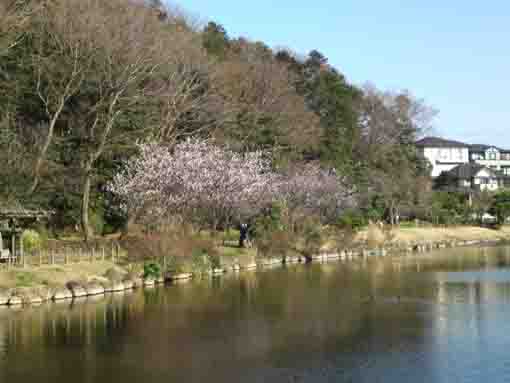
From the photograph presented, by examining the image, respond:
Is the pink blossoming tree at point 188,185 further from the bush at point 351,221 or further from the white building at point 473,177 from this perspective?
the white building at point 473,177

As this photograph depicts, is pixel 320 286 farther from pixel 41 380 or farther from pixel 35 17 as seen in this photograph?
pixel 35 17

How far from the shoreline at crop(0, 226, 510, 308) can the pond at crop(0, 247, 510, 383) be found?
39.8 inches

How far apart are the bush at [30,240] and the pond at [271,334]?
642 cm

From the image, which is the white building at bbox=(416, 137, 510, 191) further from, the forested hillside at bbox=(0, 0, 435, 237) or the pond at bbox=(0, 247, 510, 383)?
the pond at bbox=(0, 247, 510, 383)

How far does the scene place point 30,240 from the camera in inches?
1560

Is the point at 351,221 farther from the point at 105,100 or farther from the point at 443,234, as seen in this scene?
the point at 105,100

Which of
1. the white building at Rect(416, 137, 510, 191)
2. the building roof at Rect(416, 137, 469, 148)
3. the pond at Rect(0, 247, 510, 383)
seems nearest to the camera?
the pond at Rect(0, 247, 510, 383)

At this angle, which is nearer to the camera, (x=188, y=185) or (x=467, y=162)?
(x=188, y=185)

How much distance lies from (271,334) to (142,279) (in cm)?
1503

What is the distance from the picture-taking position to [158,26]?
4997 centimetres

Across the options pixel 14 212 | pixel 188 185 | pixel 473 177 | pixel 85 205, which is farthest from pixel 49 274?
pixel 473 177

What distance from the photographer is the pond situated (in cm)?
1994

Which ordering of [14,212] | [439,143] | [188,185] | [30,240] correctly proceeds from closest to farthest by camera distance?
[14,212]
[30,240]
[188,185]
[439,143]

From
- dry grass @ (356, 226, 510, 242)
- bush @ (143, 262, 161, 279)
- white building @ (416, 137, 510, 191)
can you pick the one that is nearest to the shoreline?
bush @ (143, 262, 161, 279)
